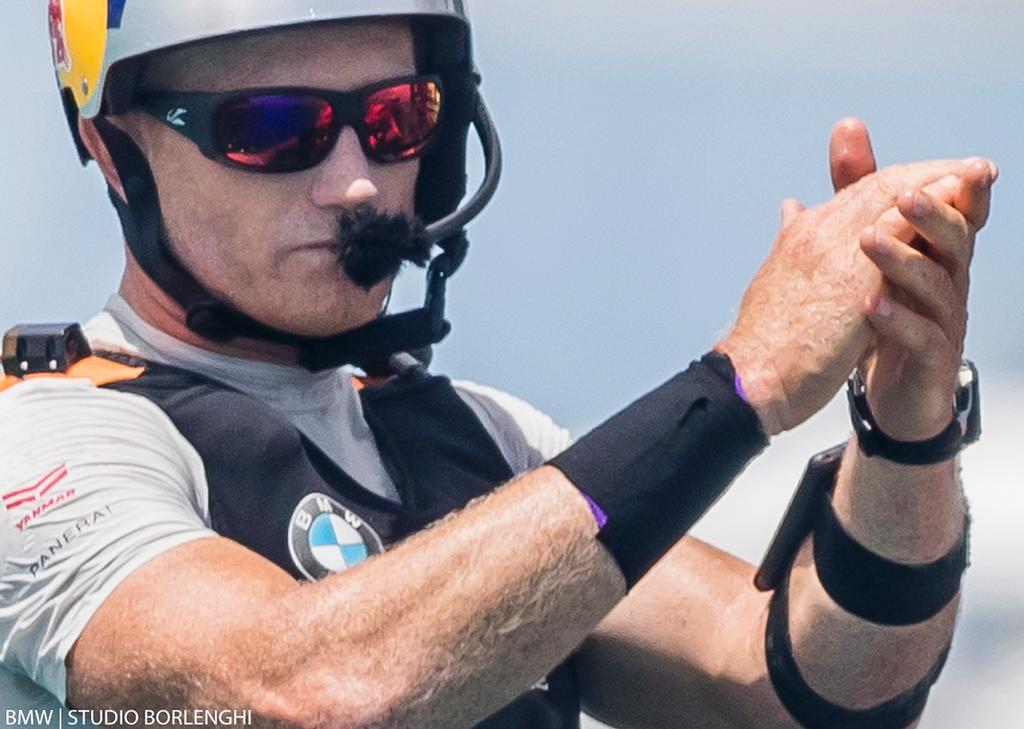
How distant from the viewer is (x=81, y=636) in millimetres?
3299

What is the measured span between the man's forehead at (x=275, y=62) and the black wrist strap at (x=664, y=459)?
1047 mm

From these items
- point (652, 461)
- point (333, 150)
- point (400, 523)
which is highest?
point (333, 150)

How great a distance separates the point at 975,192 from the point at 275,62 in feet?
4.42

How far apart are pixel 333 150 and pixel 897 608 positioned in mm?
1329

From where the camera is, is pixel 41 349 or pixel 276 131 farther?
pixel 276 131

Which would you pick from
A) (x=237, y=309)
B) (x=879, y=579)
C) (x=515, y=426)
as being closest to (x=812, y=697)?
(x=879, y=579)

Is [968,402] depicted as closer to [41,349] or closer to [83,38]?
[41,349]

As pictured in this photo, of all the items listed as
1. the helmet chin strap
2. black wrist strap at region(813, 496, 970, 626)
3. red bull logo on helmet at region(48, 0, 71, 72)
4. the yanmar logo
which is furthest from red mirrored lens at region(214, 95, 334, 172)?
black wrist strap at region(813, 496, 970, 626)

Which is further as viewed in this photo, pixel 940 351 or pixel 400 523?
pixel 400 523

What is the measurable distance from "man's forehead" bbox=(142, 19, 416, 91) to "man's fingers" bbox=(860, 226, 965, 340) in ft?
3.79

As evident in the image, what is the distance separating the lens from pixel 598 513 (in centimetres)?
313

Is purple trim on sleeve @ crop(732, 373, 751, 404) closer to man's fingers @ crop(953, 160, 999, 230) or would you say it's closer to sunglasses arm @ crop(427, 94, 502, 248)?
man's fingers @ crop(953, 160, 999, 230)

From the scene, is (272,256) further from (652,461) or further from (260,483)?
(652,461)

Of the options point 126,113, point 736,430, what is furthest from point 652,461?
point 126,113
